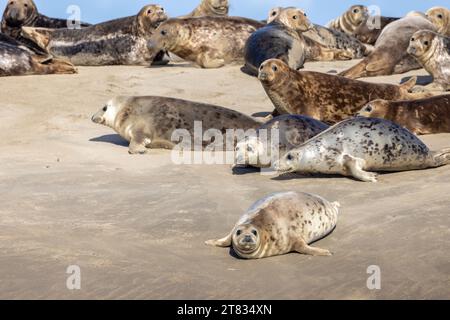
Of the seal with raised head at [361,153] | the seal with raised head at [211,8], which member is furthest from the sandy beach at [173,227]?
the seal with raised head at [211,8]

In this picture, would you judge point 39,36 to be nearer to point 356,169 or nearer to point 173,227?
point 356,169

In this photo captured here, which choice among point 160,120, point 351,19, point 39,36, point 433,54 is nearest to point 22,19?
point 39,36

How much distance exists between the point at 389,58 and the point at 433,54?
1185 millimetres

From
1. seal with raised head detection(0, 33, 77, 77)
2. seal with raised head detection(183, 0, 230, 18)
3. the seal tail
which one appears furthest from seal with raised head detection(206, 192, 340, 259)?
seal with raised head detection(183, 0, 230, 18)

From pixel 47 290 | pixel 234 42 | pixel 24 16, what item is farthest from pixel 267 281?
pixel 24 16

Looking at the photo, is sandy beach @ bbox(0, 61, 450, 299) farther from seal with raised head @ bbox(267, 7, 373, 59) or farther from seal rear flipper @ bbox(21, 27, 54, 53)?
seal with raised head @ bbox(267, 7, 373, 59)

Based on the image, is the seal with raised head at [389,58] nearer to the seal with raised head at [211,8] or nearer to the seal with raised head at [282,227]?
the seal with raised head at [211,8]

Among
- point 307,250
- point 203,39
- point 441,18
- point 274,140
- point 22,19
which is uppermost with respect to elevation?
point 22,19

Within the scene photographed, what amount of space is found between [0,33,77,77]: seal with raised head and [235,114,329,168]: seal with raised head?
575 cm

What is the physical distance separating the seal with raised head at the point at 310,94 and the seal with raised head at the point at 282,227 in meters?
4.42

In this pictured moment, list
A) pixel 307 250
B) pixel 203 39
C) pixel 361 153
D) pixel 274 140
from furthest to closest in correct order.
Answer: pixel 203 39 → pixel 274 140 → pixel 361 153 → pixel 307 250

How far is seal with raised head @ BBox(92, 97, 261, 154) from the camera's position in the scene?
29.4ft

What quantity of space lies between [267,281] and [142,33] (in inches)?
436

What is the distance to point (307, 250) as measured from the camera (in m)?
5.19
